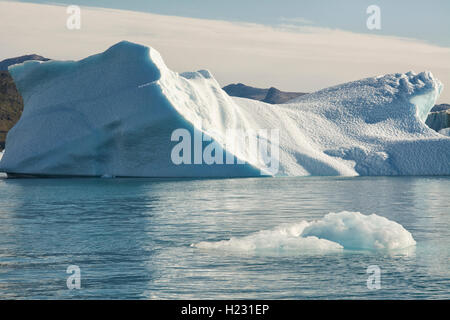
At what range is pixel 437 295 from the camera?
7500mm

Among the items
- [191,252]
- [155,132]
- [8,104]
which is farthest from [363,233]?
[8,104]

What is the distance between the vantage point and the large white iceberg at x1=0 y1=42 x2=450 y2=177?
29.6m

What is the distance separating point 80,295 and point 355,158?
30.9 meters

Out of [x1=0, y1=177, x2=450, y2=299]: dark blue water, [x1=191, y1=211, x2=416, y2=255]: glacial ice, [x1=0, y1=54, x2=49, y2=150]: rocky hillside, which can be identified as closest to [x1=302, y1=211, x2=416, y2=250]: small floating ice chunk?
[x1=191, y1=211, x2=416, y2=255]: glacial ice

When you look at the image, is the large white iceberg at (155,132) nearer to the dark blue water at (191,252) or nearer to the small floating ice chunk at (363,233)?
the dark blue water at (191,252)

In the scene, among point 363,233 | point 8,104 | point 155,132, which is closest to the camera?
point 363,233

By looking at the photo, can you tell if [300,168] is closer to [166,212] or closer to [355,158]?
[355,158]

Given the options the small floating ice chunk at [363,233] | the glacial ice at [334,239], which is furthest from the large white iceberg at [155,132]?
the small floating ice chunk at [363,233]

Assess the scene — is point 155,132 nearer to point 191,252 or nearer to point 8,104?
point 191,252

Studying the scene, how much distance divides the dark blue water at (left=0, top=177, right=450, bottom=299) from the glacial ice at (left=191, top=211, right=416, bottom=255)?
29 cm

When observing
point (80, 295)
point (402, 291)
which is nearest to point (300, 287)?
point (402, 291)

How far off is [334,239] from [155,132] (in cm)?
1935

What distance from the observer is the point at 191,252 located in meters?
10.3

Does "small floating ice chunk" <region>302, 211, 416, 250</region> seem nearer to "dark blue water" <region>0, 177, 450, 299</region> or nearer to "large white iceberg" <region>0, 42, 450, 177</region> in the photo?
"dark blue water" <region>0, 177, 450, 299</region>
